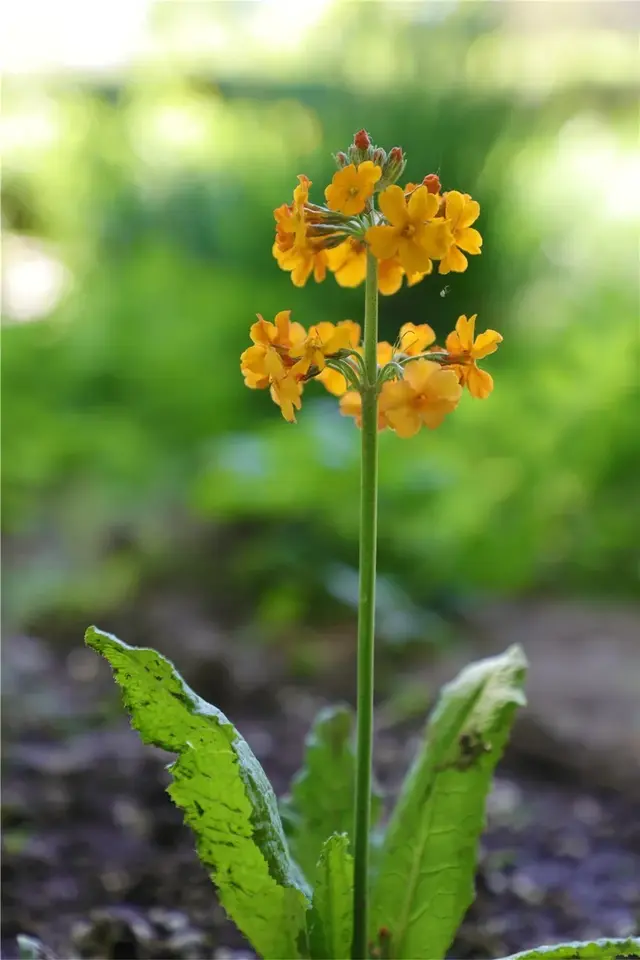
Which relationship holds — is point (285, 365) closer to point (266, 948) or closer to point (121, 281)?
point (266, 948)

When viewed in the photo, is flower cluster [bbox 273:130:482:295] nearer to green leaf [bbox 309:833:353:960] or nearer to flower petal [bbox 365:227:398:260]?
flower petal [bbox 365:227:398:260]

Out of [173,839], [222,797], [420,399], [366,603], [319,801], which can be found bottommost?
[173,839]

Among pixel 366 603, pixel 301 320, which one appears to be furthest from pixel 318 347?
pixel 301 320

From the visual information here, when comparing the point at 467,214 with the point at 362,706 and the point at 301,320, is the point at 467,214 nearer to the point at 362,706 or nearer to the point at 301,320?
the point at 362,706

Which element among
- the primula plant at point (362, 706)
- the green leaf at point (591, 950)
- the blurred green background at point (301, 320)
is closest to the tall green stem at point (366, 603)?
the primula plant at point (362, 706)

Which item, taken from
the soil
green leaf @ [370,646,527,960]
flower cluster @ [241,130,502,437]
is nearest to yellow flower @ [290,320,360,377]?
flower cluster @ [241,130,502,437]

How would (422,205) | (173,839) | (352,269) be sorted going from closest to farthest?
(422,205) < (352,269) < (173,839)

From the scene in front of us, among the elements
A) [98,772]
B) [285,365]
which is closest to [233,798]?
[285,365]
